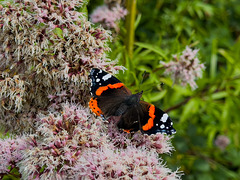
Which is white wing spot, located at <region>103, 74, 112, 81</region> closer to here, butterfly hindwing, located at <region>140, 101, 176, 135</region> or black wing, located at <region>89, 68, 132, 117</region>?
black wing, located at <region>89, 68, 132, 117</region>

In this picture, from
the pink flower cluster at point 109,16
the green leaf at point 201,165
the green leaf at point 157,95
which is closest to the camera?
Answer: the pink flower cluster at point 109,16

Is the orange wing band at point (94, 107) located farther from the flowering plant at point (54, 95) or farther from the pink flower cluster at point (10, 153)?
the pink flower cluster at point (10, 153)

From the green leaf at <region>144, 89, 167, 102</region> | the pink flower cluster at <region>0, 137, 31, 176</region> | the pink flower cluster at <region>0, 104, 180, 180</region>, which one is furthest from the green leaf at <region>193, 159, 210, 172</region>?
the pink flower cluster at <region>0, 137, 31, 176</region>

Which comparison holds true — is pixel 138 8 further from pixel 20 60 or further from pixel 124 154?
pixel 124 154

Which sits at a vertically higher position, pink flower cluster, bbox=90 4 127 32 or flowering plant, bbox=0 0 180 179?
pink flower cluster, bbox=90 4 127 32

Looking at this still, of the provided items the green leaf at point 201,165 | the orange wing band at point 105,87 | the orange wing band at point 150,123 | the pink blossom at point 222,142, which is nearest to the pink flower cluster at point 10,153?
the orange wing band at point 105,87

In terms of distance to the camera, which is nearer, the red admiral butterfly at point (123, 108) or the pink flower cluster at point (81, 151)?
the pink flower cluster at point (81, 151)

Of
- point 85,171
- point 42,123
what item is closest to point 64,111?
point 42,123
